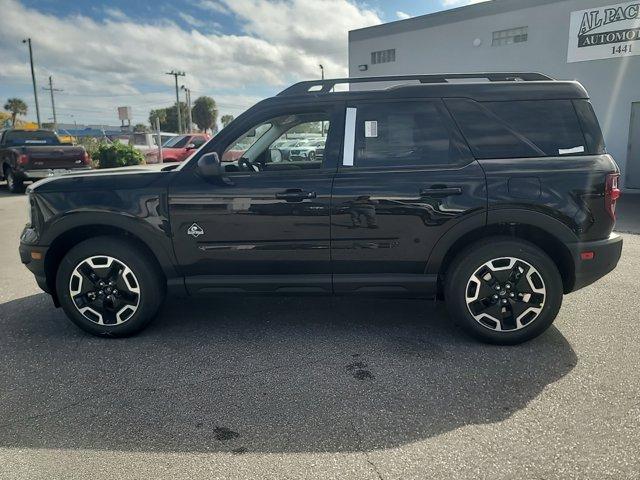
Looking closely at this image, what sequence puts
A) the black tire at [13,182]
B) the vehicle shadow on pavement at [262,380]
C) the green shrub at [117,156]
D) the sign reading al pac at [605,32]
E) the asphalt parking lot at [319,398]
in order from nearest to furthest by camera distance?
the asphalt parking lot at [319,398] < the vehicle shadow on pavement at [262,380] < the sign reading al pac at [605,32] < the black tire at [13,182] < the green shrub at [117,156]

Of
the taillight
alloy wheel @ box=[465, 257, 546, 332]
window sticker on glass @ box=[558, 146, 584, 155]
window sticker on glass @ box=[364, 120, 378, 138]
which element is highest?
window sticker on glass @ box=[364, 120, 378, 138]

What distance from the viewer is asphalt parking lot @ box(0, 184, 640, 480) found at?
91.4 inches

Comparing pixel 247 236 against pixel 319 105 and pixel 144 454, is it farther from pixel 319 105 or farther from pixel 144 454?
pixel 144 454

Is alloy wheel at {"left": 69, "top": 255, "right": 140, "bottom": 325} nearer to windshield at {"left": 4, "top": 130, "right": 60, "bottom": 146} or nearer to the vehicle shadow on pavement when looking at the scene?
the vehicle shadow on pavement

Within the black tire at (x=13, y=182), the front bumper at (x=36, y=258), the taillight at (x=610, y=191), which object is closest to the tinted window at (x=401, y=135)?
the taillight at (x=610, y=191)

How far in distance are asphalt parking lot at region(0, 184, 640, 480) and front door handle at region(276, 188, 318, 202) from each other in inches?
44.3

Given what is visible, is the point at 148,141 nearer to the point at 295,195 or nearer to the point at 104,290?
the point at 104,290

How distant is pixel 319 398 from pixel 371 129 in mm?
1949

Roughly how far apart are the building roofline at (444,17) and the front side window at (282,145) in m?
11.8

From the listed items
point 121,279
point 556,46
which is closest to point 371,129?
point 121,279

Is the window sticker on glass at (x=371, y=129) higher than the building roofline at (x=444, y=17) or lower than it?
lower

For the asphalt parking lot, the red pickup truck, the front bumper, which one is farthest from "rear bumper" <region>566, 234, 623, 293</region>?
the red pickup truck

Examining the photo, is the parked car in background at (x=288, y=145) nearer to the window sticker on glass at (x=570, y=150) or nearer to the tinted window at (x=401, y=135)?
the tinted window at (x=401, y=135)

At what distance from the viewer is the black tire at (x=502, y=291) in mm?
3430
